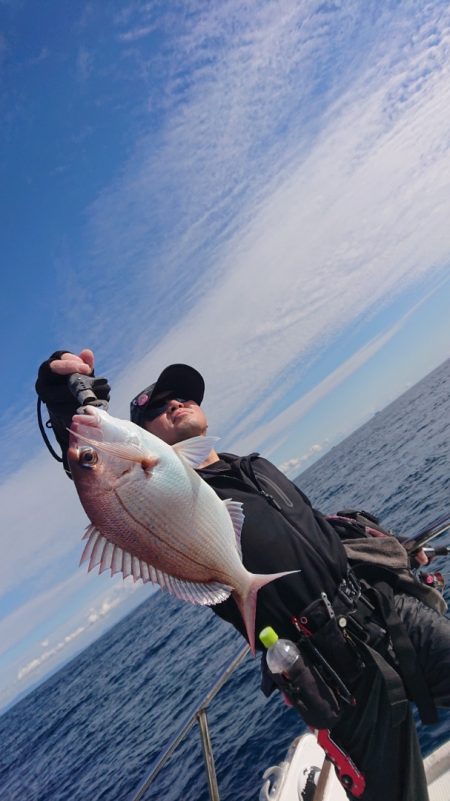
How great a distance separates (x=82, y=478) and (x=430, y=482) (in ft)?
83.3

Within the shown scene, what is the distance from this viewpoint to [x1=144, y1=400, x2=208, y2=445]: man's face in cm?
364

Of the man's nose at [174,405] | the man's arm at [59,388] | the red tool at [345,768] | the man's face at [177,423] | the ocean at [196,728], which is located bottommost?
the ocean at [196,728]

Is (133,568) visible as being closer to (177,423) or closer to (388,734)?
(177,423)

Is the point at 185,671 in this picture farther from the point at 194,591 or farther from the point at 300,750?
the point at 194,591

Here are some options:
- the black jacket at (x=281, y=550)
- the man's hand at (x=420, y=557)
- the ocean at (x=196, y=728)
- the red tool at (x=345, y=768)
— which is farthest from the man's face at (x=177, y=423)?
the ocean at (x=196, y=728)

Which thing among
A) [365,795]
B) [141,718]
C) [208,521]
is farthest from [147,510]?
[141,718]

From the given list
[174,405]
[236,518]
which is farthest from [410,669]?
[174,405]

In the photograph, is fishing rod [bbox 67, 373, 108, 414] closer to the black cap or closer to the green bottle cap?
the black cap

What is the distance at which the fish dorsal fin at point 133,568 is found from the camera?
2.41m

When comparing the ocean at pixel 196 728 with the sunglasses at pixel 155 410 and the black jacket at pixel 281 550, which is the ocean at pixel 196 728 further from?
the sunglasses at pixel 155 410

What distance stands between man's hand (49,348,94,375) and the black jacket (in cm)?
119

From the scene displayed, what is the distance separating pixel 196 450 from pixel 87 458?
544 mm

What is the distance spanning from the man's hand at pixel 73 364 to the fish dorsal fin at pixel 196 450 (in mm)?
1146

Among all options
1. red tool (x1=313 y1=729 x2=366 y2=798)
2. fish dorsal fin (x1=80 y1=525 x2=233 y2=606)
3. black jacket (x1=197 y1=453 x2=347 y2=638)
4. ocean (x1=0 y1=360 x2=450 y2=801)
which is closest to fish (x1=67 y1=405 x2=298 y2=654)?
fish dorsal fin (x1=80 y1=525 x2=233 y2=606)
